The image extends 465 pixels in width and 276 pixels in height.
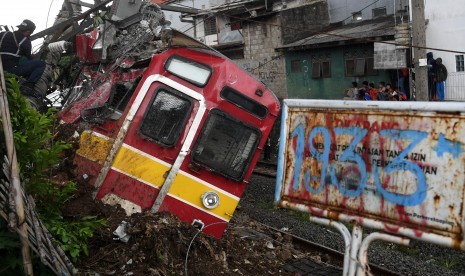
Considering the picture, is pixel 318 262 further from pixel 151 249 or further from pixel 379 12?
pixel 379 12

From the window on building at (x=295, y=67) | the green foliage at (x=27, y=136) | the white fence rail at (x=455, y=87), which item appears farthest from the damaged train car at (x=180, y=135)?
the window on building at (x=295, y=67)

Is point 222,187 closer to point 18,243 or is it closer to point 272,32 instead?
point 18,243

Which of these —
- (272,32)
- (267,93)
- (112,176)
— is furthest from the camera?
(272,32)

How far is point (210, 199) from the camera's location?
6004mm

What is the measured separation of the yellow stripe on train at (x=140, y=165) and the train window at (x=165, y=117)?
252 millimetres

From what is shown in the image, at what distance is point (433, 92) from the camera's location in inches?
620

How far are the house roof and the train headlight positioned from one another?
1249 cm

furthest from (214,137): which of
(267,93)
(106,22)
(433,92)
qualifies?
(433,92)

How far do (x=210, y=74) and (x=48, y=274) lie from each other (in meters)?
A: 3.21

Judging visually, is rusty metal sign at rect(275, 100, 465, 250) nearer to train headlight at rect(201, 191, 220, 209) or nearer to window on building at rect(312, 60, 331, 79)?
train headlight at rect(201, 191, 220, 209)

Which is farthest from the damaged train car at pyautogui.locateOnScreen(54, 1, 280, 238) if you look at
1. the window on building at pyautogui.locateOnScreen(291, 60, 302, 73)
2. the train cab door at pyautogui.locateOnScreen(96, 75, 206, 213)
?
the window on building at pyautogui.locateOnScreen(291, 60, 302, 73)

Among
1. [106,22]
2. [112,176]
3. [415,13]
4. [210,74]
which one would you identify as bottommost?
[112,176]

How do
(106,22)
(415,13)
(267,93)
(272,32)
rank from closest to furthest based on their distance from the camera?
(267,93) < (106,22) < (415,13) < (272,32)

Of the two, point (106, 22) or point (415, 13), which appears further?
point (415, 13)
